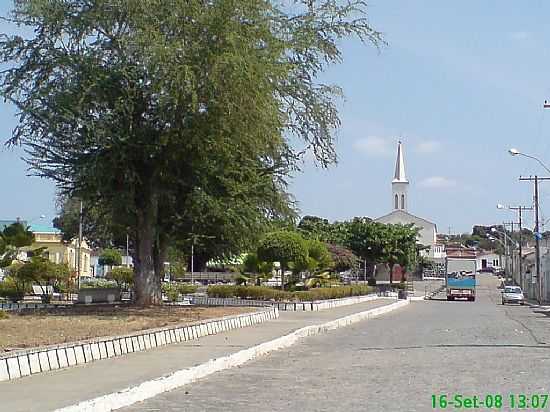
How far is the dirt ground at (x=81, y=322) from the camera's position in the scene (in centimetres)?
1767

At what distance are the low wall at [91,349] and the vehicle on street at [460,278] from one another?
163ft

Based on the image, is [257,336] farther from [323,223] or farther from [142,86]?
[323,223]

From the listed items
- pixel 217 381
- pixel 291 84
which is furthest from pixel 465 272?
pixel 217 381

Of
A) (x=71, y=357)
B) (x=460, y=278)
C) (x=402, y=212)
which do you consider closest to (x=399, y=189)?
(x=402, y=212)

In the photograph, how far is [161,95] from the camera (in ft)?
83.0

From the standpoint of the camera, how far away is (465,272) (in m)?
71.7

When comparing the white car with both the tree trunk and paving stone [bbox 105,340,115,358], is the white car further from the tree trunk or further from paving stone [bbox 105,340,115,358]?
paving stone [bbox 105,340,115,358]

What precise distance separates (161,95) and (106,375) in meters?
13.1

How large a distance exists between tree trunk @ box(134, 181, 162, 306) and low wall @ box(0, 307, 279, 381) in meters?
6.66

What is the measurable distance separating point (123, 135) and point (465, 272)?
49.9m

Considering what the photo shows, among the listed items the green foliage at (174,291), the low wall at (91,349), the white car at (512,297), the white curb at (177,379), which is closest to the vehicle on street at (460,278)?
the white car at (512,297)

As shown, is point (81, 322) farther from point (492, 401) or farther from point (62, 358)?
point (492, 401)

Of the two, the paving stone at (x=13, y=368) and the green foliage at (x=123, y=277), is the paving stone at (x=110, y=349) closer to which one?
the paving stone at (x=13, y=368)

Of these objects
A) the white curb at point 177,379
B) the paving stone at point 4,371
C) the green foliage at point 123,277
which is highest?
the green foliage at point 123,277
